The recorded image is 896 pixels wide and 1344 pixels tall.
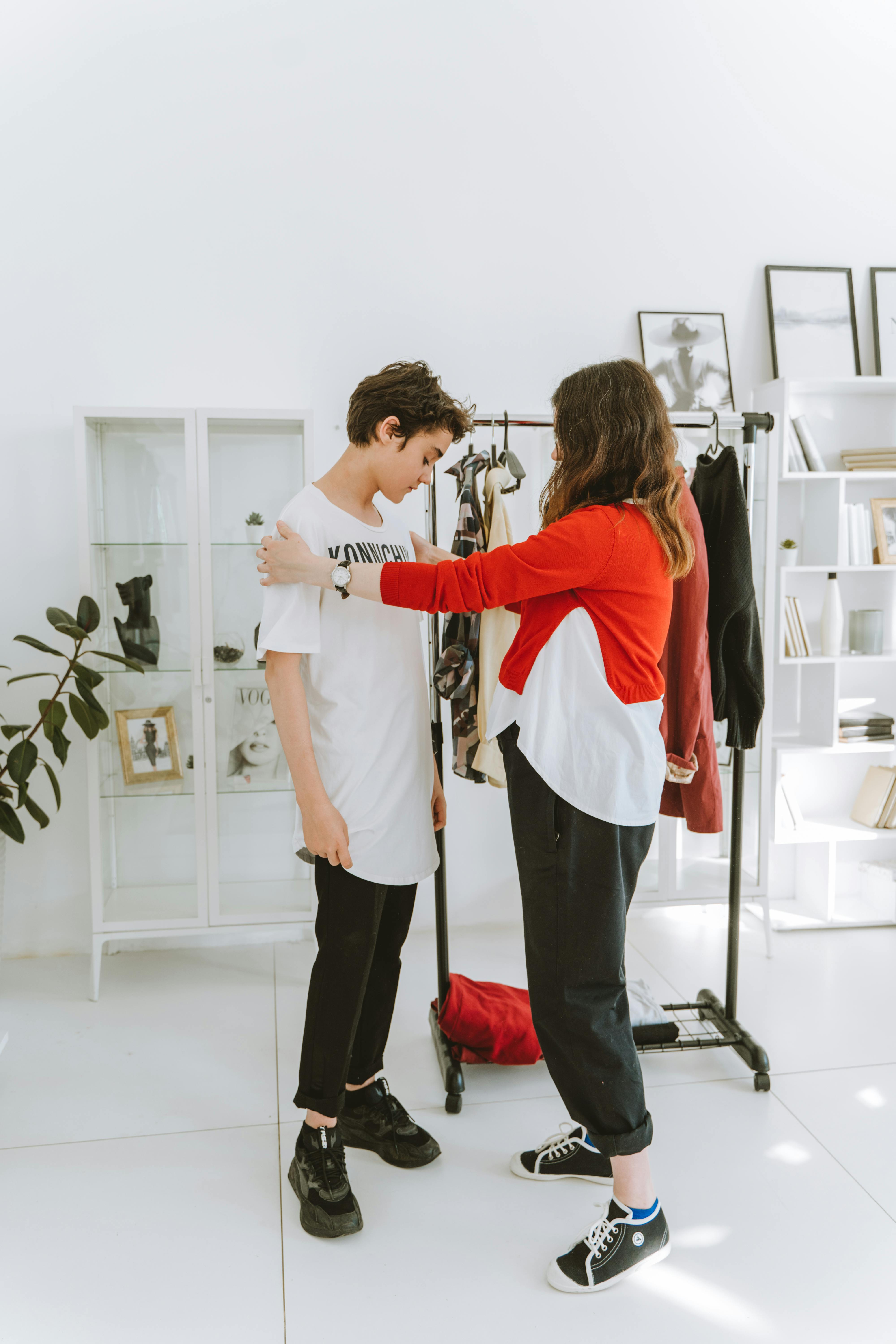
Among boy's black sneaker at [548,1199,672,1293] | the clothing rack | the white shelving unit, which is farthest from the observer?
the white shelving unit

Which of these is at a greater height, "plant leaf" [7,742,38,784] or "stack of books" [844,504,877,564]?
"stack of books" [844,504,877,564]

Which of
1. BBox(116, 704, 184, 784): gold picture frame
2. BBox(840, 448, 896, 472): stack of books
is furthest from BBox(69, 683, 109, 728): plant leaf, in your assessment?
BBox(840, 448, 896, 472): stack of books

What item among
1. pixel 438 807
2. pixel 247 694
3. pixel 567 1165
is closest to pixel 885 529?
pixel 438 807

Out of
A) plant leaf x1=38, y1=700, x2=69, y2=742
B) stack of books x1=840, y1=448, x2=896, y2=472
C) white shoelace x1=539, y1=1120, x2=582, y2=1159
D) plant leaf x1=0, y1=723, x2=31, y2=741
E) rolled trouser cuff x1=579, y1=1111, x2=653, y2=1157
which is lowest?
white shoelace x1=539, y1=1120, x2=582, y2=1159

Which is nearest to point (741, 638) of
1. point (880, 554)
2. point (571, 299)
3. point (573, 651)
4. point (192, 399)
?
point (573, 651)

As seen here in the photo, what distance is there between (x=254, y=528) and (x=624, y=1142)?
200cm

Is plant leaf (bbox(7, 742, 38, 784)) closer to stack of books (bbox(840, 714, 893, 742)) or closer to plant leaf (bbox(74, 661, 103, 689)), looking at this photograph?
plant leaf (bbox(74, 661, 103, 689))

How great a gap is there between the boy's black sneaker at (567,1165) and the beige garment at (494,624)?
779mm

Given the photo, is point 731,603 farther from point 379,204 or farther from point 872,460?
point 379,204

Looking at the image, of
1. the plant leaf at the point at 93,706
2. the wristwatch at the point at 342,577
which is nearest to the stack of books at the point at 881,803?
the wristwatch at the point at 342,577

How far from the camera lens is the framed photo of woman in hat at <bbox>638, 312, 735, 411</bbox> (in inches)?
123

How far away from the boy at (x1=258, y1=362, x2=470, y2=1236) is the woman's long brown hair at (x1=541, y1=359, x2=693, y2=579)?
0.96 ft

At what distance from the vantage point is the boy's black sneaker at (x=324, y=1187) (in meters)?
1.70

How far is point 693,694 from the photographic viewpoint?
6.77 feet
